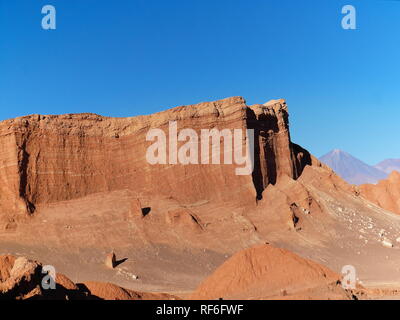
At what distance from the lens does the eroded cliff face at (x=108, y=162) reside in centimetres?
4450

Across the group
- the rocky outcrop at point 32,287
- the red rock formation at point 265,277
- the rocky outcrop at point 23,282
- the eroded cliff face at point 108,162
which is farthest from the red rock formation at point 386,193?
the rocky outcrop at point 23,282

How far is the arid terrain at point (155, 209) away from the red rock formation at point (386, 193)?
72.0ft

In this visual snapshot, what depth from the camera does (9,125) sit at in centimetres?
4484

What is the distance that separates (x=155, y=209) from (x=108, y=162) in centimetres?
594

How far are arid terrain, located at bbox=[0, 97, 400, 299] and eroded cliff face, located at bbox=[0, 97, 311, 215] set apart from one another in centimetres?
8

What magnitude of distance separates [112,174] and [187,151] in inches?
261

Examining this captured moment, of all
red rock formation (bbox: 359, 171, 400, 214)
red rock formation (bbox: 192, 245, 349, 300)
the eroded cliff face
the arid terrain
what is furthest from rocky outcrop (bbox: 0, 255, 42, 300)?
red rock formation (bbox: 359, 171, 400, 214)

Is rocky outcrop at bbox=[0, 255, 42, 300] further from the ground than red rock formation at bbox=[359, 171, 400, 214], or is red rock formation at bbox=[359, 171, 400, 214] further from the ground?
red rock formation at bbox=[359, 171, 400, 214]

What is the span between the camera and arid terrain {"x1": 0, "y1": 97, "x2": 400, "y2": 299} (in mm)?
39906

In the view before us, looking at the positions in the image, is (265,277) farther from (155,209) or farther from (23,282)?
(155,209)

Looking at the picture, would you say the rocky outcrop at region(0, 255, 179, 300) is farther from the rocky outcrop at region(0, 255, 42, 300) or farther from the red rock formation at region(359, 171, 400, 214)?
the red rock formation at region(359, 171, 400, 214)
